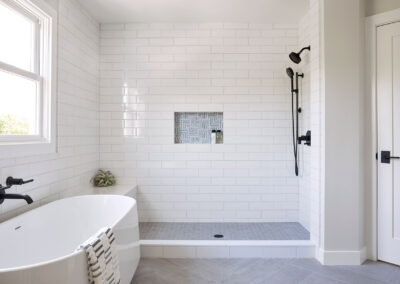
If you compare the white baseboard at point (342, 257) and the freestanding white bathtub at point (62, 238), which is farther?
the white baseboard at point (342, 257)

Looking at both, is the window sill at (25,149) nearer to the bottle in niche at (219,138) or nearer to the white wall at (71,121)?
the white wall at (71,121)

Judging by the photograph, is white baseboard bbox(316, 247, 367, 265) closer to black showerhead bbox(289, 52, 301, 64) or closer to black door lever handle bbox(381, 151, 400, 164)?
black door lever handle bbox(381, 151, 400, 164)

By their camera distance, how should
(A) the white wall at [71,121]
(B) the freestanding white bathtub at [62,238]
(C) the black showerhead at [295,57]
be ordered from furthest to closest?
1. (C) the black showerhead at [295,57]
2. (A) the white wall at [71,121]
3. (B) the freestanding white bathtub at [62,238]

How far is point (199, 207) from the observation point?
329 cm

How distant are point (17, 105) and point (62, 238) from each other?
45.5 inches

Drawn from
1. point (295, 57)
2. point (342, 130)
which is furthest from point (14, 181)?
point (295, 57)

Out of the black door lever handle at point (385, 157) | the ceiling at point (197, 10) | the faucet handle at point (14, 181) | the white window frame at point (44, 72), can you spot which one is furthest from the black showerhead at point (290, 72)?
the faucet handle at point (14, 181)

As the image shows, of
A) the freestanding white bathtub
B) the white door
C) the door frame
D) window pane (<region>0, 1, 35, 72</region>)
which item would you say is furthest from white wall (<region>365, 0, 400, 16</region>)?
window pane (<region>0, 1, 35, 72</region>)

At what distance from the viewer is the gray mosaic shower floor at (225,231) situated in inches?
109

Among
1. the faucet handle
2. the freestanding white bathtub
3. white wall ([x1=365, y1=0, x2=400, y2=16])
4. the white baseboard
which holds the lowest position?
the white baseboard

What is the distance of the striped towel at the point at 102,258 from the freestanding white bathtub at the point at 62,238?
1.5 inches

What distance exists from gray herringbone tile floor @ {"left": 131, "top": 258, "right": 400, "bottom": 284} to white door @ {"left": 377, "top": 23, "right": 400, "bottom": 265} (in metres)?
0.26

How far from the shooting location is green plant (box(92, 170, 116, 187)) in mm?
3094

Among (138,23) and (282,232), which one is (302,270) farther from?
(138,23)
